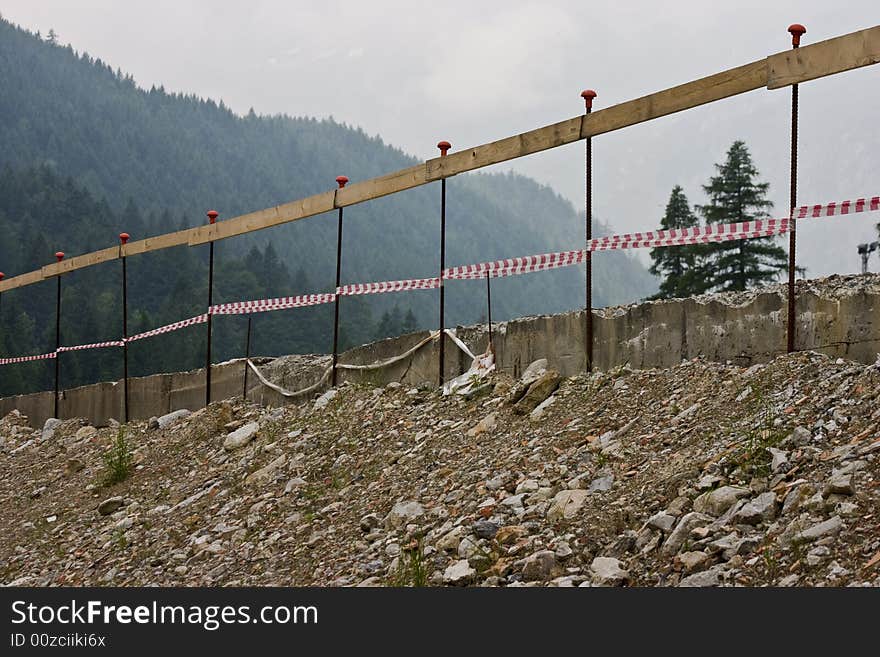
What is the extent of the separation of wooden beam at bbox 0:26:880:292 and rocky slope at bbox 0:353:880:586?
2.27 m

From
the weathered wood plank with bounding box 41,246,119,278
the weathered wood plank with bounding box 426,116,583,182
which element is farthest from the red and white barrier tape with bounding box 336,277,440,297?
the weathered wood plank with bounding box 41,246,119,278

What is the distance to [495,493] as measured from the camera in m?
8.39

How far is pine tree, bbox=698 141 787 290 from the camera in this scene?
44.6m

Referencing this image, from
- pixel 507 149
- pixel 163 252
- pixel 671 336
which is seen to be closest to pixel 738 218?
pixel 507 149

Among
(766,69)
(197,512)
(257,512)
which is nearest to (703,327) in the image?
(766,69)

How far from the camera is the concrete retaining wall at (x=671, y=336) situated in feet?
28.1

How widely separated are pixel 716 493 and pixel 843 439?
35.5 inches

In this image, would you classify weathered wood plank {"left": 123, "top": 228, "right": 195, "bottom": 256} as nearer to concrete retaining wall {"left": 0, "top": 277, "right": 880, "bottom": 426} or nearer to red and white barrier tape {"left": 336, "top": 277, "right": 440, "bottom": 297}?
concrete retaining wall {"left": 0, "top": 277, "right": 880, "bottom": 426}

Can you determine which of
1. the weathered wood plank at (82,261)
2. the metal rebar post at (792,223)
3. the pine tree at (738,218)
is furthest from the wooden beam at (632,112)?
the pine tree at (738,218)

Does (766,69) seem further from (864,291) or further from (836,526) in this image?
(836,526)

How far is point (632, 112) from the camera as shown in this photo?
1012cm

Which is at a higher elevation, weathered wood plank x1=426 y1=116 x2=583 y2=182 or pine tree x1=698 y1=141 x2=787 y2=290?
pine tree x1=698 y1=141 x2=787 y2=290

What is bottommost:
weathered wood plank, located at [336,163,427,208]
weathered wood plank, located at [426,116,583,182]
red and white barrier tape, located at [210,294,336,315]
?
red and white barrier tape, located at [210,294,336,315]

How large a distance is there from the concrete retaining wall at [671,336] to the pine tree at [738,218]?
33.6 meters
